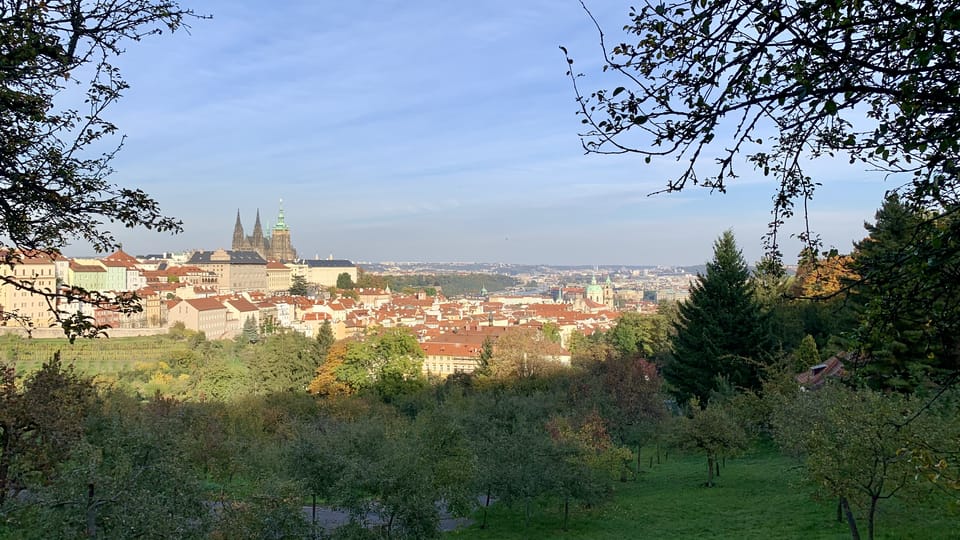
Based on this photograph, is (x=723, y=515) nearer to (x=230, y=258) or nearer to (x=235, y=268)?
(x=235, y=268)

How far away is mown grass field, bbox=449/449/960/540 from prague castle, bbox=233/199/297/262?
146m

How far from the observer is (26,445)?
8.66 m

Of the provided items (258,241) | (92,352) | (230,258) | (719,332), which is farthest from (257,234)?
(719,332)

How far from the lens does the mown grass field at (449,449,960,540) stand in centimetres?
1226

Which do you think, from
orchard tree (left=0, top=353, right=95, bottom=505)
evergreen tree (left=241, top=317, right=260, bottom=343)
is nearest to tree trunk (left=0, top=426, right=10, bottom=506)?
orchard tree (left=0, top=353, right=95, bottom=505)

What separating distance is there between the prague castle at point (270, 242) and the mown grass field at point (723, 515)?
146 meters

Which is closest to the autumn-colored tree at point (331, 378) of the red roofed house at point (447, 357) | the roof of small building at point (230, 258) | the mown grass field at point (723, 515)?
the red roofed house at point (447, 357)

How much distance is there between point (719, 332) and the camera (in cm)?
2697

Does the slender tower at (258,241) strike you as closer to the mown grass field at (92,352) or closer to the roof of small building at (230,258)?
the roof of small building at (230,258)

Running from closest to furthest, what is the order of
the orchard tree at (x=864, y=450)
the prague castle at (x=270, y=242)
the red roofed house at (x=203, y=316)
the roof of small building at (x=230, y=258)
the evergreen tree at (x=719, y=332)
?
the orchard tree at (x=864, y=450) < the evergreen tree at (x=719, y=332) < the red roofed house at (x=203, y=316) < the roof of small building at (x=230, y=258) < the prague castle at (x=270, y=242)

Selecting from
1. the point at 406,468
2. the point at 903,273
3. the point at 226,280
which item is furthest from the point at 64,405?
the point at 226,280

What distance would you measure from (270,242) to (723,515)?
167152 mm

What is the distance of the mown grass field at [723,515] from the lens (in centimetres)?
1226

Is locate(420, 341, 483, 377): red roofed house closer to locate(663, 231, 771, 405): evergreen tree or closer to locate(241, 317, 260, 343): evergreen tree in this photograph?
locate(241, 317, 260, 343): evergreen tree
